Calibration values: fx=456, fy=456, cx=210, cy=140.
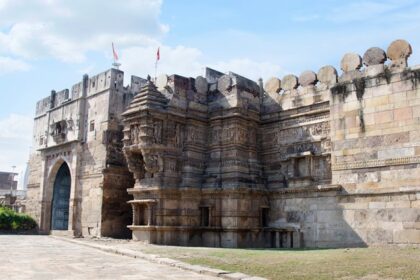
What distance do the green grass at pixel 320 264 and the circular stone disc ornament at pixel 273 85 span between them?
26.0 ft

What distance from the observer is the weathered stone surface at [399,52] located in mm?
14164

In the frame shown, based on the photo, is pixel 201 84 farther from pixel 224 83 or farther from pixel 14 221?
pixel 14 221

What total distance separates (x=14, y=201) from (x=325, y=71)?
25.0 metres

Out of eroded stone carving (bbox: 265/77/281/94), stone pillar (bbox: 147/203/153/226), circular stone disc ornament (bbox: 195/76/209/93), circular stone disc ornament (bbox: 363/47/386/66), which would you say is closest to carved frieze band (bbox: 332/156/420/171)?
circular stone disc ornament (bbox: 363/47/386/66)

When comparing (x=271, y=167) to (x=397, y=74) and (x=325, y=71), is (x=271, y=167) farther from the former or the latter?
(x=397, y=74)

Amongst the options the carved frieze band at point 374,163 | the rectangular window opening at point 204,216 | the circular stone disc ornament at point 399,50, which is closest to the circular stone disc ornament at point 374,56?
the circular stone disc ornament at point 399,50

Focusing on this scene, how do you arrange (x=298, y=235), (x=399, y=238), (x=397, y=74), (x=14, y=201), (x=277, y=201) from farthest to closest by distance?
(x=14, y=201)
(x=277, y=201)
(x=298, y=235)
(x=397, y=74)
(x=399, y=238)

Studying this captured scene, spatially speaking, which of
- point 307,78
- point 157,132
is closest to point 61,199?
point 157,132

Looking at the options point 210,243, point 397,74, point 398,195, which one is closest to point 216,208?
point 210,243

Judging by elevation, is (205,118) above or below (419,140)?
above

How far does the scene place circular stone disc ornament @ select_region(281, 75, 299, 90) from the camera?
56.2ft

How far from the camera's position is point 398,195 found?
13.3 meters

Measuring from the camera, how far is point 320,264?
945 centimetres

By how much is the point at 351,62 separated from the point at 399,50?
1.64 m
